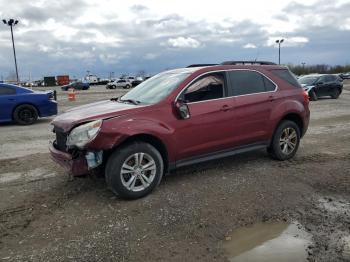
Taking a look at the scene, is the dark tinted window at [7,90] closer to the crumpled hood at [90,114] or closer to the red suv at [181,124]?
the red suv at [181,124]

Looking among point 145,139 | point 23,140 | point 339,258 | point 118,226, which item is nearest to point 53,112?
point 23,140

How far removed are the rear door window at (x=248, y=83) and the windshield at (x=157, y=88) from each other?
2.86 feet

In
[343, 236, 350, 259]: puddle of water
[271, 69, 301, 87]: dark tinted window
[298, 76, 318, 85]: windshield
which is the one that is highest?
[271, 69, 301, 87]: dark tinted window

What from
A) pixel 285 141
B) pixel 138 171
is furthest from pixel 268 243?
pixel 285 141

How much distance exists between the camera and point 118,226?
444 centimetres

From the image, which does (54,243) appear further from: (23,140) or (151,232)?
(23,140)

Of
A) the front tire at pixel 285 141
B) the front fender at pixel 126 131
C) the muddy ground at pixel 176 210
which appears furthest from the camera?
the front tire at pixel 285 141

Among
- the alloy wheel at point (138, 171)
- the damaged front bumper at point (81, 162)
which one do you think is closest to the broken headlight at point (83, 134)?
the damaged front bumper at point (81, 162)

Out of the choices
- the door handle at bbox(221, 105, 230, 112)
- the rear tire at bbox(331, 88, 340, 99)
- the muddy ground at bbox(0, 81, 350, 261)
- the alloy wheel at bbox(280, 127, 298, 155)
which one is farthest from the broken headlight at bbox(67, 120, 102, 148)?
the rear tire at bbox(331, 88, 340, 99)

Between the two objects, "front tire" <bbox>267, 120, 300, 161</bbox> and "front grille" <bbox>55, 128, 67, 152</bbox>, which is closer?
"front grille" <bbox>55, 128, 67, 152</bbox>

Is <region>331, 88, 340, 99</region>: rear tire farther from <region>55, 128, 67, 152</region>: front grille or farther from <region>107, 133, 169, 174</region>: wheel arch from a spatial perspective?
<region>55, 128, 67, 152</region>: front grille

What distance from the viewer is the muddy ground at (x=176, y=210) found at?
12.9 feet

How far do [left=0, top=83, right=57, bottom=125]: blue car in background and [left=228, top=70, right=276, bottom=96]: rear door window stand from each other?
349 inches

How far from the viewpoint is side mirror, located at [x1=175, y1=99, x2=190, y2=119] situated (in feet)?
18.1
